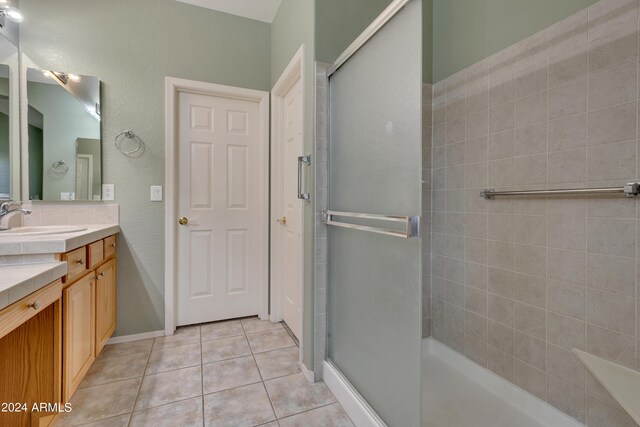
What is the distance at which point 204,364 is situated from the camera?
1.94m

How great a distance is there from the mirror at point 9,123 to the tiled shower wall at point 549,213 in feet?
9.40

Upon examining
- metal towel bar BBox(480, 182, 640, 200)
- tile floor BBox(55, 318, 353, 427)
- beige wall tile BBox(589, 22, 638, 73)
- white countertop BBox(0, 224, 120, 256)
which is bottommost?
tile floor BBox(55, 318, 353, 427)

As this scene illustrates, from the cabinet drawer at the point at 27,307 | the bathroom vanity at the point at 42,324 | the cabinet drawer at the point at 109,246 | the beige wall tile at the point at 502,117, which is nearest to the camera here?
the cabinet drawer at the point at 27,307

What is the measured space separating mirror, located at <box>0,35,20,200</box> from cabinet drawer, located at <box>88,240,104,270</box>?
71cm

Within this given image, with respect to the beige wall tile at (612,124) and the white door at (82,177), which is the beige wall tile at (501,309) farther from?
the white door at (82,177)

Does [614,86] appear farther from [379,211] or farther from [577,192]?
[379,211]

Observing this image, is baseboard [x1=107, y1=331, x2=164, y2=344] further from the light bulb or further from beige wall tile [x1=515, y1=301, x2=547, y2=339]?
beige wall tile [x1=515, y1=301, x2=547, y2=339]

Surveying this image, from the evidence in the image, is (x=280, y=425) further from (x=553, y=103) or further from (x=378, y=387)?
(x=553, y=103)

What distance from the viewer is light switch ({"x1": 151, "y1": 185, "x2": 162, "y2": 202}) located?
2.29 m

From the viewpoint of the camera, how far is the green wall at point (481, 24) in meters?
1.52

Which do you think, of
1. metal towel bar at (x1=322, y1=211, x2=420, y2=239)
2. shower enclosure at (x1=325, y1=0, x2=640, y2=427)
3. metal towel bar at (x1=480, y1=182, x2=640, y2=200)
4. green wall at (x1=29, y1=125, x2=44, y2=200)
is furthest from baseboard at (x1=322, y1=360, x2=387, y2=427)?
green wall at (x1=29, y1=125, x2=44, y2=200)

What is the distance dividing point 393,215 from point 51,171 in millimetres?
2295

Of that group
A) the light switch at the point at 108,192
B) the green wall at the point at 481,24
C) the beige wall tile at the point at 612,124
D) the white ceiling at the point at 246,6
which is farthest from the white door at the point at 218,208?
the beige wall tile at the point at 612,124

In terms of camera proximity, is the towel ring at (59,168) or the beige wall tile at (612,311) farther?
the towel ring at (59,168)
